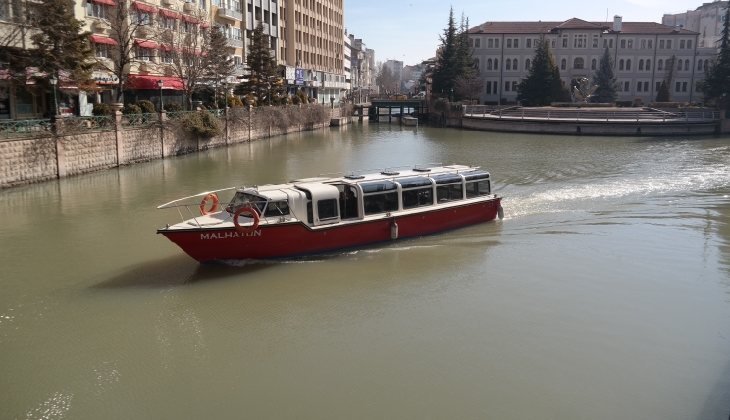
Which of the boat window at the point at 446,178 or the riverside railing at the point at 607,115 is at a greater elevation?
the riverside railing at the point at 607,115

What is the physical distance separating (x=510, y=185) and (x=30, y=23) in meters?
25.3

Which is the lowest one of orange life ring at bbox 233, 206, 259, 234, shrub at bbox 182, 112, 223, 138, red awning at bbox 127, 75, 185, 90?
orange life ring at bbox 233, 206, 259, 234

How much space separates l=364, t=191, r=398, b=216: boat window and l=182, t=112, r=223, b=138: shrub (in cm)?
2754

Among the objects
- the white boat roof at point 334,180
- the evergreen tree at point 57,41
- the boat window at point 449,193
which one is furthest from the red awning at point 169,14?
the boat window at point 449,193

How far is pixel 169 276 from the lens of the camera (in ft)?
50.1

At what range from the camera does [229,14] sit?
61.7 metres

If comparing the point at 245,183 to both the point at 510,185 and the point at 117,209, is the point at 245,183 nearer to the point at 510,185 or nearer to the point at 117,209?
the point at 117,209

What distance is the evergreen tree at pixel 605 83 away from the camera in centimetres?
8419

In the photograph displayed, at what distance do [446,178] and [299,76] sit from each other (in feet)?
215

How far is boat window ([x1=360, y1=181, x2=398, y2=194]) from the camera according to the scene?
1762 cm

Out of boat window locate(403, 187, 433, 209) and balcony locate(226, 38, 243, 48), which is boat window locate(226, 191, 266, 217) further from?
balcony locate(226, 38, 243, 48)

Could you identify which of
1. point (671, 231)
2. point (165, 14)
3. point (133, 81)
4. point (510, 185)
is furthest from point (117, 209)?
point (165, 14)

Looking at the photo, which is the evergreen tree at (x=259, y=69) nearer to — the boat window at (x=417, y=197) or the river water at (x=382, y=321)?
the river water at (x=382, y=321)

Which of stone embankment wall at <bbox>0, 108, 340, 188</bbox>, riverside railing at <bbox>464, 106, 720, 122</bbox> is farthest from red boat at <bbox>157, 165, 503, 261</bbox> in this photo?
riverside railing at <bbox>464, 106, 720, 122</bbox>
